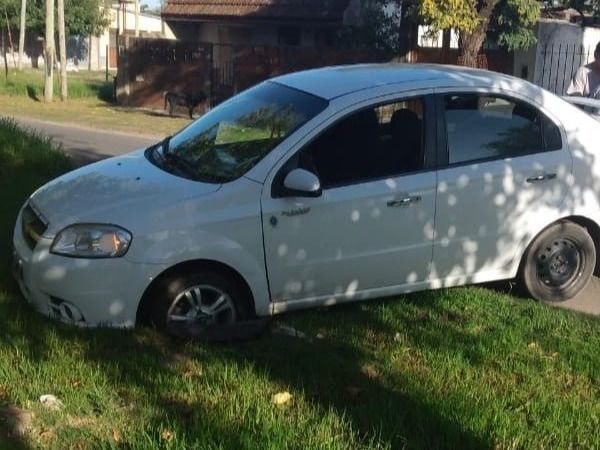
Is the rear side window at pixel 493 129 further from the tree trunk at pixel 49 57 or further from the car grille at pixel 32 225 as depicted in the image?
the tree trunk at pixel 49 57

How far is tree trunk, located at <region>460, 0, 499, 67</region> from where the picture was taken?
20094 mm

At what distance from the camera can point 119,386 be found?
4.23 meters

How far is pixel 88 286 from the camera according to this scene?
4.95 metres

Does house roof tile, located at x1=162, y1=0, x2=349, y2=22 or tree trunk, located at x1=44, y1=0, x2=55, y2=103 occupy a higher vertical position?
house roof tile, located at x1=162, y1=0, x2=349, y2=22

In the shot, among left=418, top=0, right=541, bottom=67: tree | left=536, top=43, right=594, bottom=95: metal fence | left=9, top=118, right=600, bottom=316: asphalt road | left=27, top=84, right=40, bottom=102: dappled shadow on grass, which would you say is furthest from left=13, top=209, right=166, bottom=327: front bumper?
left=27, top=84, right=40, bottom=102: dappled shadow on grass

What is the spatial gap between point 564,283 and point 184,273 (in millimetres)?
2931

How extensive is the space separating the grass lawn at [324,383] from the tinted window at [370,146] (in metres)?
0.92

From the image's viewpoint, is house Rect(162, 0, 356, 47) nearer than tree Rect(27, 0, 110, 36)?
Yes

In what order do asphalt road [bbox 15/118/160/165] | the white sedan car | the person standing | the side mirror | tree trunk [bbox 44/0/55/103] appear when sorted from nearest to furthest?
the white sedan car
the side mirror
the person standing
asphalt road [bbox 15/118/160/165]
tree trunk [bbox 44/0/55/103]

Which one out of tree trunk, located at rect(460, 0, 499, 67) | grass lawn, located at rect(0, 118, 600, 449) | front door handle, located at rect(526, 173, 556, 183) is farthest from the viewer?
tree trunk, located at rect(460, 0, 499, 67)

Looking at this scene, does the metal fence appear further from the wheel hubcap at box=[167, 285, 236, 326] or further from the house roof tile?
the wheel hubcap at box=[167, 285, 236, 326]

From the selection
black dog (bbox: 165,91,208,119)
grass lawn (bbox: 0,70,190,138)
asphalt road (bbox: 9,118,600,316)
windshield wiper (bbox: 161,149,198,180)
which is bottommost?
grass lawn (bbox: 0,70,190,138)

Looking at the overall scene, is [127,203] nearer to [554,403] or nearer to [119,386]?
[119,386]

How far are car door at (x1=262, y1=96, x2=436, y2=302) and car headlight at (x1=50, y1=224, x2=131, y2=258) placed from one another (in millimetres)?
852
